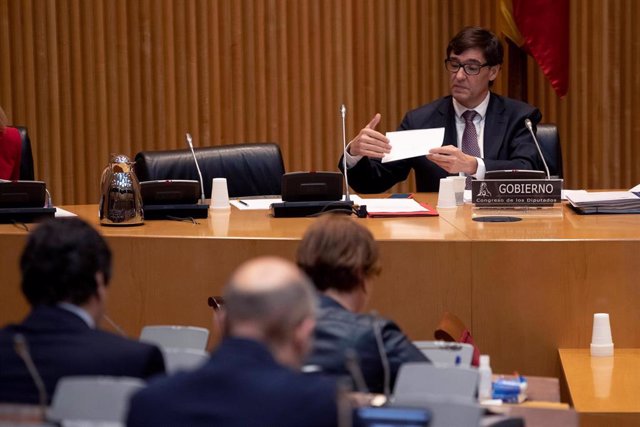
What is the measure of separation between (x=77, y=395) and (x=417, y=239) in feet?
6.03

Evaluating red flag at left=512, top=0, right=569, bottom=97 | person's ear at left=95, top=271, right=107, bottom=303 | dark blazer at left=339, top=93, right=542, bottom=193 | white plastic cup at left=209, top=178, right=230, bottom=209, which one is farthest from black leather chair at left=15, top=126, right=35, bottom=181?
person's ear at left=95, top=271, right=107, bottom=303

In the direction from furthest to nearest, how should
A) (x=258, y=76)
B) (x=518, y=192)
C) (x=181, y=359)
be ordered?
(x=258, y=76) < (x=518, y=192) < (x=181, y=359)

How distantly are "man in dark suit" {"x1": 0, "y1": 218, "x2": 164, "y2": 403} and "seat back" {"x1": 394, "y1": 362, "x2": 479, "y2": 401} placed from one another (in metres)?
0.51

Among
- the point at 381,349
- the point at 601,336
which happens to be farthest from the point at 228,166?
the point at 381,349

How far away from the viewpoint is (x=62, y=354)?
2.24 m

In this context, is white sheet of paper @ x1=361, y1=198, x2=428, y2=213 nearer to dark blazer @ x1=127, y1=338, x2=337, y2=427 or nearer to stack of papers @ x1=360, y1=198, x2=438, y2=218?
stack of papers @ x1=360, y1=198, x2=438, y2=218

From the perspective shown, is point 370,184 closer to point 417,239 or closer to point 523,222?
point 523,222

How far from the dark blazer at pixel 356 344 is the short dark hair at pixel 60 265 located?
0.50 meters

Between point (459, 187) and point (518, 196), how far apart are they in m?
0.40

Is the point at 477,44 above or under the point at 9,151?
above

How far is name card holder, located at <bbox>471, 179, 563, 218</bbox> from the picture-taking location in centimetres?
443

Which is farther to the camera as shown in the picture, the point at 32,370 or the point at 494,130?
the point at 494,130

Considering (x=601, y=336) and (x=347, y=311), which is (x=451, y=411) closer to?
(x=347, y=311)

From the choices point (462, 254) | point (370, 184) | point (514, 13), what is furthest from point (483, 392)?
point (514, 13)
